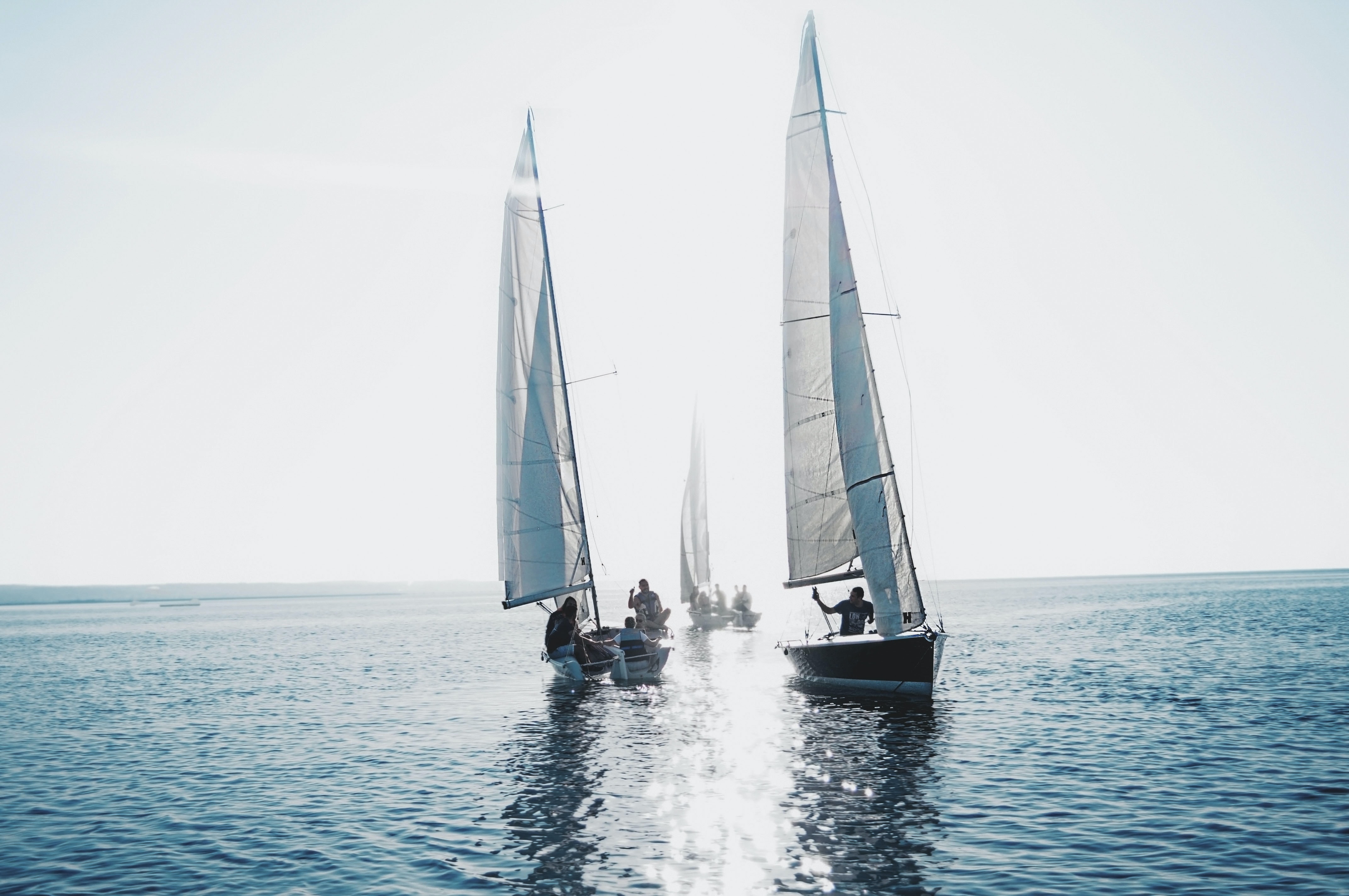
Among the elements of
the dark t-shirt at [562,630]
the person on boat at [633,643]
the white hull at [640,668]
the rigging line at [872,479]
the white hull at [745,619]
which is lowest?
the white hull at [745,619]

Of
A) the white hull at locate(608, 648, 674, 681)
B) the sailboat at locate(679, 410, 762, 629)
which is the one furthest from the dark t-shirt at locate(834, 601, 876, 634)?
the sailboat at locate(679, 410, 762, 629)

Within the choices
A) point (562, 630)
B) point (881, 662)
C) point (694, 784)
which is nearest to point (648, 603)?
point (562, 630)

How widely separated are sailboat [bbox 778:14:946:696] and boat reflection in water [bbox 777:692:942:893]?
2.21 meters

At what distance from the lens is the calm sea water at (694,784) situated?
12.8 m

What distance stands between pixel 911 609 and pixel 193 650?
2401 inches

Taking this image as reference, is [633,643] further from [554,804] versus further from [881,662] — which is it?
[554,804]

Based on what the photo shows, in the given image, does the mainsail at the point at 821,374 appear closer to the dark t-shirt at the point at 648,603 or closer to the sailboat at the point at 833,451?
the sailboat at the point at 833,451

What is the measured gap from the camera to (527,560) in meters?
33.9

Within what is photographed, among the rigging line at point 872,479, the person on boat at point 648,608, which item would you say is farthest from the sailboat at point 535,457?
the rigging line at point 872,479

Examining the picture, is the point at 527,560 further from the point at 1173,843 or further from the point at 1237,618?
the point at 1237,618

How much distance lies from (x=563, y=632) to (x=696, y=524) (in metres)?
34.7

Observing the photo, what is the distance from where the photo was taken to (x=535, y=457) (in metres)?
34.1

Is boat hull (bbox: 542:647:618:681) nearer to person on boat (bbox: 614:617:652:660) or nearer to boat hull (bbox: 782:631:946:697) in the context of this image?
person on boat (bbox: 614:617:652:660)

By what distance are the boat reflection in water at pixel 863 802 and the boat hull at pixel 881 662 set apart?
1064 millimetres
